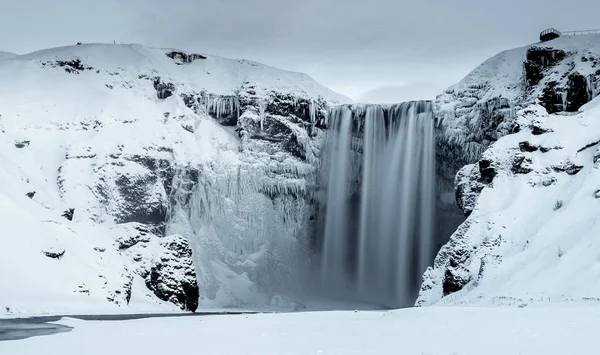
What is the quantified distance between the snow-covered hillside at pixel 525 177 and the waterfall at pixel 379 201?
9.60 feet

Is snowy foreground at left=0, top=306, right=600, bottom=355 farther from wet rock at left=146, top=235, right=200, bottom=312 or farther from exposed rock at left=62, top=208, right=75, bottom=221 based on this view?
wet rock at left=146, top=235, right=200, bottom=312

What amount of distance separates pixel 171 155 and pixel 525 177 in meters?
35.1

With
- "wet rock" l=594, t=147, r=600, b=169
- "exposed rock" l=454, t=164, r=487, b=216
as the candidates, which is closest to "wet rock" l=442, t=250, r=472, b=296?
"exposed rock" l=454, t=164, r=487, b=216

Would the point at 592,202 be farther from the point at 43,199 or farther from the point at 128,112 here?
the point at 128,112

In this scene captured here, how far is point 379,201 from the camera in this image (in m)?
73.4

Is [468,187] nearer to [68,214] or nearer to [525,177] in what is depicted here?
[525,177]

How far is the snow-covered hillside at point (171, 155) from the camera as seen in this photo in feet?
194

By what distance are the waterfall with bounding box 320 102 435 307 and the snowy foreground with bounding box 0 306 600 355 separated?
4877 cm

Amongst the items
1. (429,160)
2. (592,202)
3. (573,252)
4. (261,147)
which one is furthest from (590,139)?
(261,147)

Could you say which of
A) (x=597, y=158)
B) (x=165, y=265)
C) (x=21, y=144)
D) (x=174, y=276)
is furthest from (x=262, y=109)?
(x=597, y=158)

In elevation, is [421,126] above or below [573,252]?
above

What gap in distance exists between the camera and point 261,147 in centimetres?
7612

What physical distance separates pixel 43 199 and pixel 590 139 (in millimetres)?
37121

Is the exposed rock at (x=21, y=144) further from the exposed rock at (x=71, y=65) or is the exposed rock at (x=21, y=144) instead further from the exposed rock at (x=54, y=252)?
the exposed rock at (x=54, y=252)
